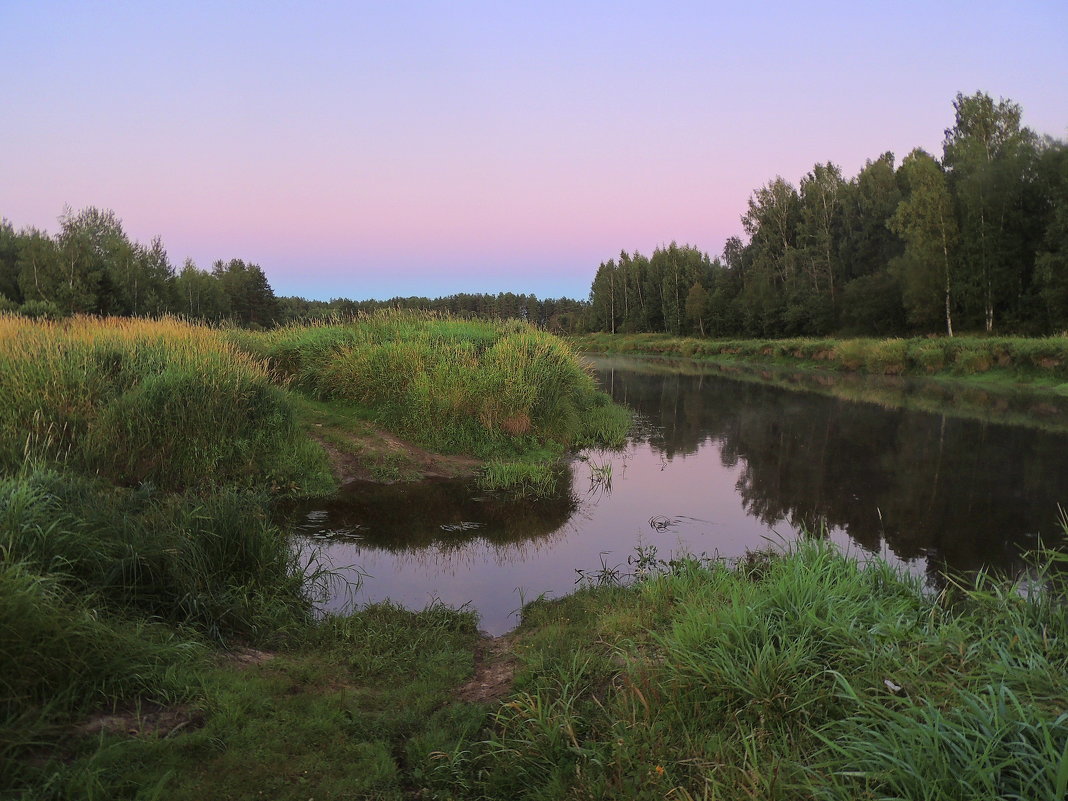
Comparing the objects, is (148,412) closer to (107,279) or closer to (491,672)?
(491,672)

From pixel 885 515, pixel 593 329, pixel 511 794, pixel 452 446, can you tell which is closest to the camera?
pixel 511 794

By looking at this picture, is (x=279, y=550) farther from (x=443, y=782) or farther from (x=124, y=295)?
(x=124, y=295)

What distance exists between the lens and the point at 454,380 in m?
12.4

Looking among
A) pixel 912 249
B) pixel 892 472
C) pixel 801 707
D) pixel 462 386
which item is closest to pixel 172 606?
pixel 801 707

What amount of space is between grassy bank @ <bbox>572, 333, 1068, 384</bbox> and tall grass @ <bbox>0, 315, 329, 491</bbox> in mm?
10500

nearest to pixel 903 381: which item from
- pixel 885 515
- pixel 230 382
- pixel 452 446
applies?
pixel 885 515

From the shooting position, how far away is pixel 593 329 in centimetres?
8969

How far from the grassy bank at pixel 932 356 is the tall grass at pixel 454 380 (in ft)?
13.6

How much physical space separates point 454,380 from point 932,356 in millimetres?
24053

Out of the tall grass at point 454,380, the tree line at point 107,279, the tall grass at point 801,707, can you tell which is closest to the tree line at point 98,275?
the tree line at point 107,279

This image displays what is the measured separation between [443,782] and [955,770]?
221 centimetres

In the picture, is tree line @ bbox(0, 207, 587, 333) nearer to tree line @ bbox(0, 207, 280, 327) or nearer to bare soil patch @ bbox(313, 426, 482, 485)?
tree line @ bbox(0, 207, 280, 327)

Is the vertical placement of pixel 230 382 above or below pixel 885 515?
Result: above

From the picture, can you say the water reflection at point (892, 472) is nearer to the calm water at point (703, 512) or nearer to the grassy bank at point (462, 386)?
the calm water at point (703, 512)
